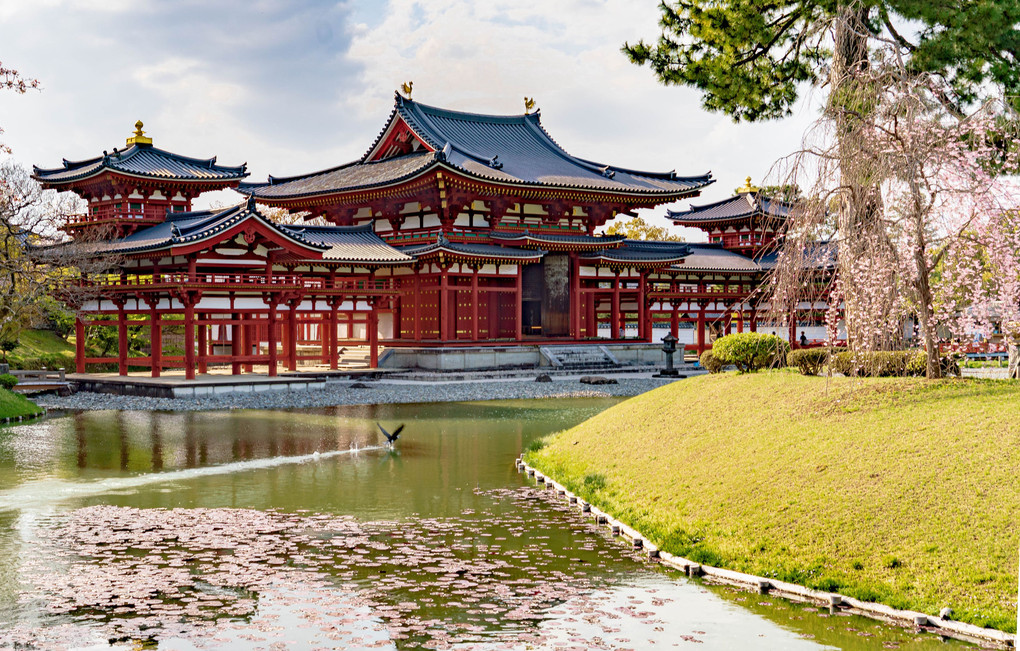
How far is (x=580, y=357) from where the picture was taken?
42094 mm

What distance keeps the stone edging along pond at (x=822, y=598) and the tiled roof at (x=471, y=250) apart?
1085 inches

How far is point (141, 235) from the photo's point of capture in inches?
1444

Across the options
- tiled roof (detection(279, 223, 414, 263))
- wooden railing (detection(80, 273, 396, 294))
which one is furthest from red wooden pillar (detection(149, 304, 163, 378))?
tiled roof (detection(279, 223, 414, 263))

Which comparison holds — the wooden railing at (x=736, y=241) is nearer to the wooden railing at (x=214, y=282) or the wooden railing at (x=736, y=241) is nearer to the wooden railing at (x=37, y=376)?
the wooden railing at (x=214, y=282)

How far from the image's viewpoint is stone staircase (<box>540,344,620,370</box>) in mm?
40819

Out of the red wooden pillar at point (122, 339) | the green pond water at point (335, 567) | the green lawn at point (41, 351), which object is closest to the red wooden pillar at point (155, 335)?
the red wooden pillar at point (122, 339)

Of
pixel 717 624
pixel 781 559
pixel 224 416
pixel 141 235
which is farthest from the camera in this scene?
pixel 141 235

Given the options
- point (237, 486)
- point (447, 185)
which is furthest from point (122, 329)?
point (237, 486)

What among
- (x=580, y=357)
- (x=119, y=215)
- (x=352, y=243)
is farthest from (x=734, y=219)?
(x=119, y=215)

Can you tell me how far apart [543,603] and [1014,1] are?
1375 cm

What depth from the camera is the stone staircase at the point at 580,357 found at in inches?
1607

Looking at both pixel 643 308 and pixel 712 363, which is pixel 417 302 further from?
pixel 712 363

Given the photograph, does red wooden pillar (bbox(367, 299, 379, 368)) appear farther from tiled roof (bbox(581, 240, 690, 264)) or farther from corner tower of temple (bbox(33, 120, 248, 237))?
tiled roof (bbox(581, 240, 690, 264))

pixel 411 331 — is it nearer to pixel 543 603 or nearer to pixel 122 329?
pixel 122 329
